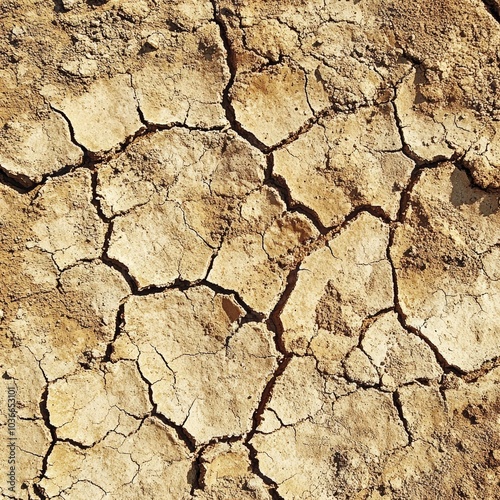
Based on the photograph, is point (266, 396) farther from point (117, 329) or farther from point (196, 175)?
point (196, 175)

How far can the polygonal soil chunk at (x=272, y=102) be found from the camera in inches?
114

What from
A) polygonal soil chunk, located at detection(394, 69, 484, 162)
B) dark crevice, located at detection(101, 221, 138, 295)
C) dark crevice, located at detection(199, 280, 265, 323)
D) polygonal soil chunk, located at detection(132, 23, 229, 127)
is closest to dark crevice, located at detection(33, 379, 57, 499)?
dark crevice, located at detection(101, 221, 138, 295)

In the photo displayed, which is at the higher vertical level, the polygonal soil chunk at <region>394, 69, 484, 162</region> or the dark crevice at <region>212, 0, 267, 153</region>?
the dark crevice at <region>212, 0, 267, 153</region>

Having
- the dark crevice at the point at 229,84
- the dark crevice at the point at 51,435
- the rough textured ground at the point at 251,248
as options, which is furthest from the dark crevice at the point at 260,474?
the dark crevice at the point at 229,84

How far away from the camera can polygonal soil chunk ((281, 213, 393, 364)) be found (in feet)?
9.32

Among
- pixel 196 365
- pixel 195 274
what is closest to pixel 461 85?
pixel 195 274

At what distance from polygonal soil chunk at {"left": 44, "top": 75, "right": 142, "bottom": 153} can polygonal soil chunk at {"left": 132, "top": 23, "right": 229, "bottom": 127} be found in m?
0.07

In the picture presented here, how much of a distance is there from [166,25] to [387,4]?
1.03m

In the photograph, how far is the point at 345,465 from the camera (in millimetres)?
2818

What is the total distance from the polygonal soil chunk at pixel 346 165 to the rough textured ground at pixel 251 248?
0.01 metres

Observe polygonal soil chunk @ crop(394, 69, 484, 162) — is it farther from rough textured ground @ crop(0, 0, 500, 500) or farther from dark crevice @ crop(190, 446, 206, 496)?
dark crevice @ crop(190, 446, 206, 496)

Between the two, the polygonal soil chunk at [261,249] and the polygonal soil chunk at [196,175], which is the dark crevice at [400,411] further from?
the polygonal soil chunk at [196,175]

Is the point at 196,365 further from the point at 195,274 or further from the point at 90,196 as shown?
the point at 90,196

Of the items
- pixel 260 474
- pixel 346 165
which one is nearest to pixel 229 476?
pixel 260 474
